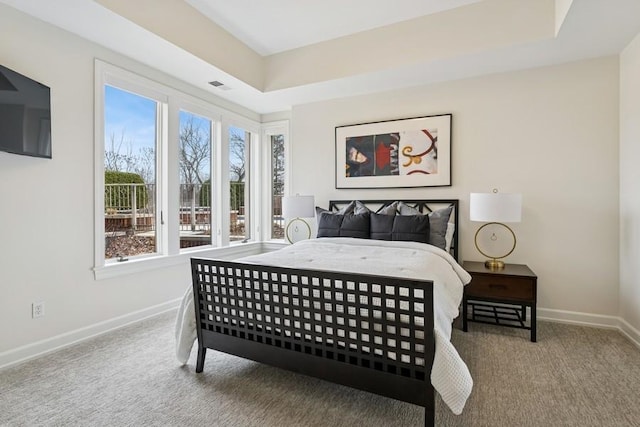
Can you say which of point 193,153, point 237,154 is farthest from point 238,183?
point 193,153

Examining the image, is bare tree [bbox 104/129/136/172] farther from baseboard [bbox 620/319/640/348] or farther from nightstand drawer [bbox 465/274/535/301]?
baseboard [bbox 620/319/640/348]

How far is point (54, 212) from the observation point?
260 centimetres

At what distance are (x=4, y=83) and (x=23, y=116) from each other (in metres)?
0.22

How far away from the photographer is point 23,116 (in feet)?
7.41

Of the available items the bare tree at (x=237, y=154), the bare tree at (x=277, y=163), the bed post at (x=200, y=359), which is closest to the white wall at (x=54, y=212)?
the bed post at (x=200, y=359)

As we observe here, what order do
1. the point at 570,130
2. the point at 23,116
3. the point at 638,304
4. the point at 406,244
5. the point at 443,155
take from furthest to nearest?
the point at 443,155 < the point at 570,130 < the point at 406,244 < the point at 638,304 < the point at 23,116

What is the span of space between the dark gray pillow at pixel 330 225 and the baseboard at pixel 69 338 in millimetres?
1937

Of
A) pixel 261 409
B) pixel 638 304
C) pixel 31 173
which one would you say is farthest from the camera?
pixel 638 304

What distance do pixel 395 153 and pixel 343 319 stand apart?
104 inches

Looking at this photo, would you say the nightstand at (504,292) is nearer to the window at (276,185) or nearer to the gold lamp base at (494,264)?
the gold lamp base at (494,264)

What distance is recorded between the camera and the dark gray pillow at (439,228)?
3201mm

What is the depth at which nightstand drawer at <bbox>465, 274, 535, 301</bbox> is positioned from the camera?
2.79 meters

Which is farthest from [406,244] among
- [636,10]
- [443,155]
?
[636,10]

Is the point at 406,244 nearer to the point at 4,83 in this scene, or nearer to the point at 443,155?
the point at 443,155
